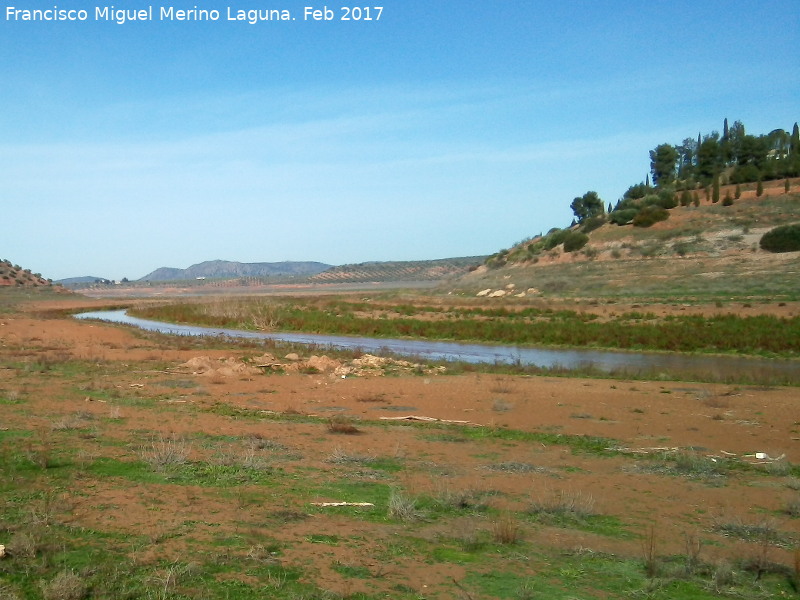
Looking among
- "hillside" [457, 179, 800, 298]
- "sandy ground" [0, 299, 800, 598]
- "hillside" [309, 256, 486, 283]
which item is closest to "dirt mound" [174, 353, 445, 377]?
"sandy ground" [0, 299, 800, 598]

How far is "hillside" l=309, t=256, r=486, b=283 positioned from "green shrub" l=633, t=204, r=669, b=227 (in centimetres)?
8985

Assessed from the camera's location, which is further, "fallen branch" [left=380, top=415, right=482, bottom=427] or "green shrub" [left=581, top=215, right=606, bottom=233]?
"green shrub" [left=581, top=215, right=606, bottom=233]

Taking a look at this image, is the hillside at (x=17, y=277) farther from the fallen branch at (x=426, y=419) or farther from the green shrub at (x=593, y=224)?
the fallen branch at (x=426, y=419)

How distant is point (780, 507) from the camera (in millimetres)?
8914

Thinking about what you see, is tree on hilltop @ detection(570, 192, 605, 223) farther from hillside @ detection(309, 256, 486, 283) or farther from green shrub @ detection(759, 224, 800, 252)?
hillside @ detection(309, 256, 486, 283)

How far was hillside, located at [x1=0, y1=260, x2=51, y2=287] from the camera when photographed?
86625 mm

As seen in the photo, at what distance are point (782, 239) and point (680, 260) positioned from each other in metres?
6.39

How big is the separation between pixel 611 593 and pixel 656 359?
906 inches

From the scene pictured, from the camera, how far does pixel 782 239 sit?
48.5 m

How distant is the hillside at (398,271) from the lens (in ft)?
531

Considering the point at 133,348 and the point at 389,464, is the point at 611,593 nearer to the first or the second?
the point at 389,464

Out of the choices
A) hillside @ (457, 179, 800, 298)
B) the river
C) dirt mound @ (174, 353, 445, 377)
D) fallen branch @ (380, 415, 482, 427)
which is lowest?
the river

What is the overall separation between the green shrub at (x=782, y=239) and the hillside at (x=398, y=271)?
10318 cm

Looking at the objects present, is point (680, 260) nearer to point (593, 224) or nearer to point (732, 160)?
point (593, 224)
